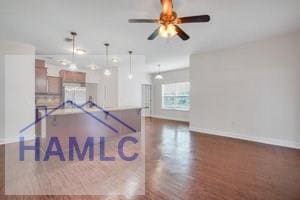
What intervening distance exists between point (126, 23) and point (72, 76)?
16.3 ft

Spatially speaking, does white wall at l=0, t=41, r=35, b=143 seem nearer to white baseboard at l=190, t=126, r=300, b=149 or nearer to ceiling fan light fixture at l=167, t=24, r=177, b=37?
ceiling fan light fixture at l=167, t=24, r=177, b=37

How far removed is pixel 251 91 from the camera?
4773 mm

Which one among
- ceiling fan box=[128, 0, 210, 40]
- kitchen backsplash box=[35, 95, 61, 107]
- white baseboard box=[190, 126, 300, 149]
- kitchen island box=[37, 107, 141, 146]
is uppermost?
ceiling fan box=[128, 0, 210, 40]

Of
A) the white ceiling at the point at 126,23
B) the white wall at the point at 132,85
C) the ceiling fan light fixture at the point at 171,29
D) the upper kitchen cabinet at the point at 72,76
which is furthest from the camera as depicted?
the white wall at the point at 132,85

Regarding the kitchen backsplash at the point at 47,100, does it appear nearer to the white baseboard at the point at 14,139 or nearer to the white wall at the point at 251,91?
the white baseboard at the point at 14,139

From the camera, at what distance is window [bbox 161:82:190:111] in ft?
28.5

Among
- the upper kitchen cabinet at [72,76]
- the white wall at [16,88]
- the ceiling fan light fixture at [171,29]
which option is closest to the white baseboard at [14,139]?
the white wall at [16,88]

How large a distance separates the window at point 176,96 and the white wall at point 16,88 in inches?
255

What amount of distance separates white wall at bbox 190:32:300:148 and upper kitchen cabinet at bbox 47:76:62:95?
215 inches

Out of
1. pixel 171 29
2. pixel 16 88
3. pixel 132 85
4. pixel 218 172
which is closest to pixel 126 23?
pixel 171 29

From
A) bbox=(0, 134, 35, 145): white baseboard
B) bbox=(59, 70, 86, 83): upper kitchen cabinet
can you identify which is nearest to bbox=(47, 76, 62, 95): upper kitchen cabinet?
bbox=(59, 70, 86, 83): upper kitchen cabinet

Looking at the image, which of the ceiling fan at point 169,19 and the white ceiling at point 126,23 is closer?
the ceiling fan at point 169,19

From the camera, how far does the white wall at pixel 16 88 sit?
4.35 m

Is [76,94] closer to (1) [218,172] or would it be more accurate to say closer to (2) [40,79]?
(2) [40,79]
